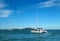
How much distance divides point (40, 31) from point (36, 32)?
1.54 feet

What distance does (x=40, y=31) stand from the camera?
20.3 m

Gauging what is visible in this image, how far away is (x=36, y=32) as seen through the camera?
20234 mm
